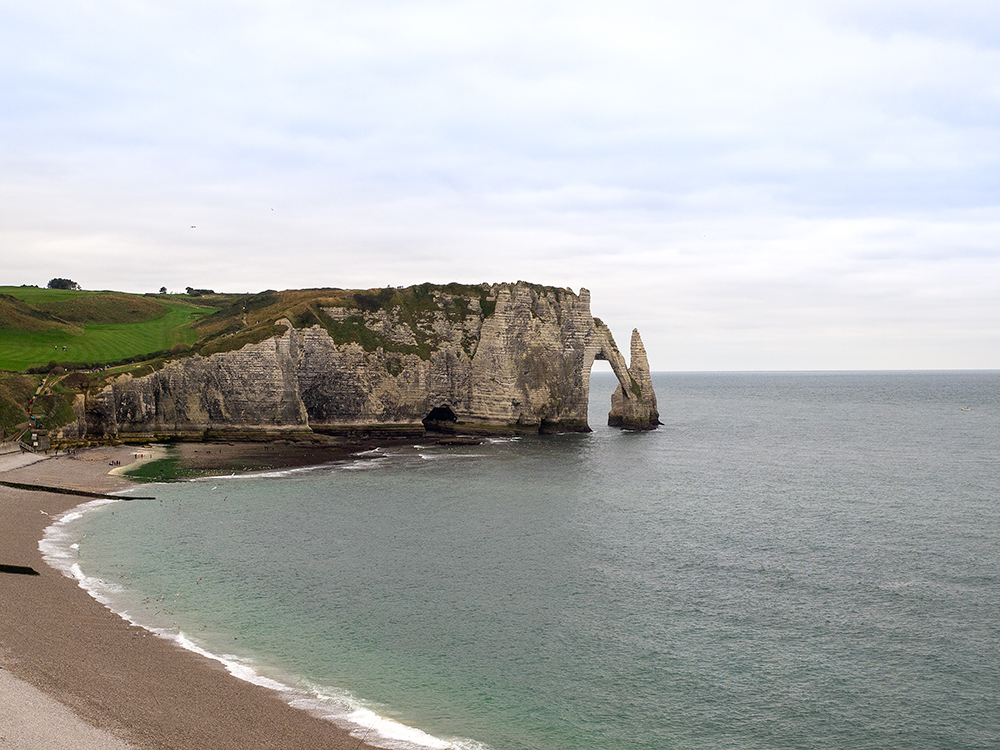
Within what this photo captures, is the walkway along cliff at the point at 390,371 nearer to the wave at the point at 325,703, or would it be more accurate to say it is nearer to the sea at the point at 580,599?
the sea at the point at 580,599

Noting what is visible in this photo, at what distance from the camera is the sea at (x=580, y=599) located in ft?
69.6

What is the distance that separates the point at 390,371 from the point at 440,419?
10.6 meters

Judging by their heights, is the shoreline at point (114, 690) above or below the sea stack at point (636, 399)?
below

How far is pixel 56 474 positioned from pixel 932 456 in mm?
82371

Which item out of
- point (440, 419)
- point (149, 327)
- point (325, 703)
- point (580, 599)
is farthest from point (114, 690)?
point (149, 327)

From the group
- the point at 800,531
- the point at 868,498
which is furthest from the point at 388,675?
the point at 868,498

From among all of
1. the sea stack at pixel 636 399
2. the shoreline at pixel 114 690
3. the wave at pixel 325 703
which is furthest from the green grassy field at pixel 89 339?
the shoreline at pixel 114 690

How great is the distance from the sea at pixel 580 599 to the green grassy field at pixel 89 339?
39.5 meters

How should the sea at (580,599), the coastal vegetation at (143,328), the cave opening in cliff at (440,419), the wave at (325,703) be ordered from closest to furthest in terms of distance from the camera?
the wave at (325,703) → the sea at (580,599) → the coastal vegetation at (143,328) → the cave opening in cliff at (440,419)

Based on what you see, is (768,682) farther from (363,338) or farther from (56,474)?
(363,338)

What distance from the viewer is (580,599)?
31.4 metres

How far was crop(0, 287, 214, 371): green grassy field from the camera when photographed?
8250 cm

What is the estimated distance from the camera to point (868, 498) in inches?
2151

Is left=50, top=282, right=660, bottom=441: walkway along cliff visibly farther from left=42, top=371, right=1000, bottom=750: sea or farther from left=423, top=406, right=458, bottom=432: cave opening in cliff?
left=42, top=371, right=1000, bottom=750: sea
